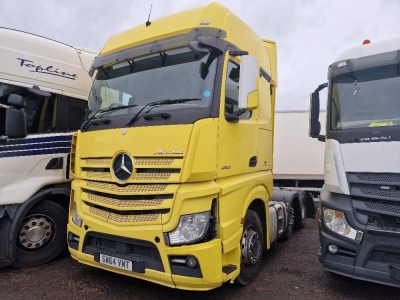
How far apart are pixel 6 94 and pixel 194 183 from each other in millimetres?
3246

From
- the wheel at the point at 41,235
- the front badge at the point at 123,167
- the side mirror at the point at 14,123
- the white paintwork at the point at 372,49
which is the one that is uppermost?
the white paintwork at the point at 372,49

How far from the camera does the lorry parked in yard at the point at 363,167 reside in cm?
326

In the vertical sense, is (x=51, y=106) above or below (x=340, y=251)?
above

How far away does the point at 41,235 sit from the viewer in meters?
4.50

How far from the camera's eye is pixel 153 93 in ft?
11.7

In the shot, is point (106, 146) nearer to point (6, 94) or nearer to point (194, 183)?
point (194, 183)

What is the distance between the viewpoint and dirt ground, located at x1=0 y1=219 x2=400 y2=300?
357 cm

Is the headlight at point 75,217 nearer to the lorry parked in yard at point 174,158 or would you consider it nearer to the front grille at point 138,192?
the lorry parked in yard at point 174,158

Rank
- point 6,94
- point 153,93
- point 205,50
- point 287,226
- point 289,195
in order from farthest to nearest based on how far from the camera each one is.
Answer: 1. point 289,195
2. point 287,226
3. point 6,94
4. point 153,93
5. point 205,50

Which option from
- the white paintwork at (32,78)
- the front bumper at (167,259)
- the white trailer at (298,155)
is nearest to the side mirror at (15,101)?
the white paintwork at (32,78)

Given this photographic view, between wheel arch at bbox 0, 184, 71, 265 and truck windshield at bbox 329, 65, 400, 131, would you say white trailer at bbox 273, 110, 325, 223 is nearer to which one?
truck windshield at bbox 329, 65, 400, 131

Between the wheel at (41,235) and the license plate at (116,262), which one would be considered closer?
the license plate at (116,262)

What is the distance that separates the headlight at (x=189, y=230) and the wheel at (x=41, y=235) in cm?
250

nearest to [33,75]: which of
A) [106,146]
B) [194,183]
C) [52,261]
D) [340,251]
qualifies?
[106,146]
